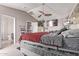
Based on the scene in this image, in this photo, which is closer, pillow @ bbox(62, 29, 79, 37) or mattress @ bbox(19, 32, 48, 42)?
pillow @ bbox(62, 29, 79, 37)

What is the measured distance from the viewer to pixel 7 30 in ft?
6.60

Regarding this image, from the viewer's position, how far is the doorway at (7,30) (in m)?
2.00

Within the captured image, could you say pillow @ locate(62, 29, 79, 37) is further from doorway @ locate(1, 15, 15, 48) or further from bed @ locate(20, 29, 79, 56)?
doorway @ locate(1, 15, 15, 48)

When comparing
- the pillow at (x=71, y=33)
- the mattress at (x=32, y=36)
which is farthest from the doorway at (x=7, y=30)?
the pillow at (x=71, y=33)

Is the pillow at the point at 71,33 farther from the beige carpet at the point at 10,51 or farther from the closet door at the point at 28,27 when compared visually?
the beige carpet at the point at 10,51

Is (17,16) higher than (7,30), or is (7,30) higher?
(17,16)

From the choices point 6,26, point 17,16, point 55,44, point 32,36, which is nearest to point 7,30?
point 6,26

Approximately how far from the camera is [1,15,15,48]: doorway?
2.00 m

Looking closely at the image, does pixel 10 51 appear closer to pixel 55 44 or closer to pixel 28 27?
pixel 28 27

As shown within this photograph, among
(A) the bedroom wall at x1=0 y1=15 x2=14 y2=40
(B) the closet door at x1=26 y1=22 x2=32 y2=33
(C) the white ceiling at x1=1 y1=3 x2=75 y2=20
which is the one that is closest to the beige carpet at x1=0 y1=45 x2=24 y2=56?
(A) the bedroom wall at x1=0 y1=15 x2=14 y2=40

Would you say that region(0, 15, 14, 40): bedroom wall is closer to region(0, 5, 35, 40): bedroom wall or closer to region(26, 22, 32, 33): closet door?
region(0, 5, 35, 40): bedroom wall

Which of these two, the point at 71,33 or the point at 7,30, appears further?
the point at 7,30

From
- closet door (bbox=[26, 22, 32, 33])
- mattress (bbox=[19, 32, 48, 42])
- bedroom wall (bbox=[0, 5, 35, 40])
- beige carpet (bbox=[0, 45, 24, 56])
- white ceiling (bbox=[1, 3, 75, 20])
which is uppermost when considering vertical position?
white ceiling (bbox=[1, 3, 75, 20])

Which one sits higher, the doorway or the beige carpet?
the doorway
